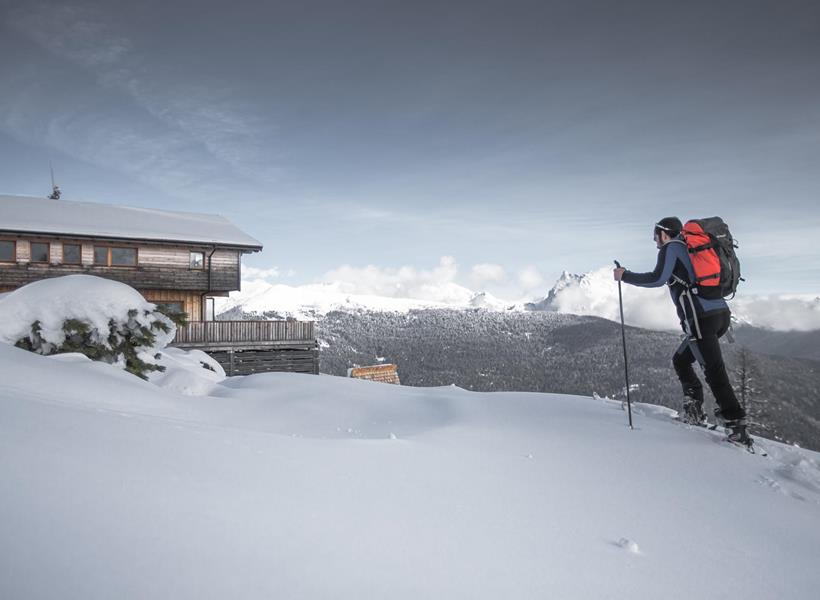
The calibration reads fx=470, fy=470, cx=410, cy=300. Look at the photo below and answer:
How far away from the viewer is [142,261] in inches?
896

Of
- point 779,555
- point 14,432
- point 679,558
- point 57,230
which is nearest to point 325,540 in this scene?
point 14,432

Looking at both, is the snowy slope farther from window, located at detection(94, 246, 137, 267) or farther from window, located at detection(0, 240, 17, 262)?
window, located at detection(0, 240, 17, 262)

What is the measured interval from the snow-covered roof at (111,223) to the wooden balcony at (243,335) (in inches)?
157

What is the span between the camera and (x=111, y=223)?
2277cm

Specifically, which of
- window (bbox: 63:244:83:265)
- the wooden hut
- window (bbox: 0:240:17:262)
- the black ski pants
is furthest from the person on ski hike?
window (bbox: 0:240:17:262)

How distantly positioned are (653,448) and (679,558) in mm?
1998

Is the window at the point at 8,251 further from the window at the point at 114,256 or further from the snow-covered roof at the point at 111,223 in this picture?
the window at the point at 114,256

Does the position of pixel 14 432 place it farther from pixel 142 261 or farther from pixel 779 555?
pixel 142 261

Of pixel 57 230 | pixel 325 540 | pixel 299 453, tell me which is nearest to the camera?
pixel 325 540

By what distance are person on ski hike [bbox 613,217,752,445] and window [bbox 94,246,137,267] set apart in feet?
77.2

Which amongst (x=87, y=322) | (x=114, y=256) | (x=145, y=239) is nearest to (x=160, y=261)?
(x=145, y=239)

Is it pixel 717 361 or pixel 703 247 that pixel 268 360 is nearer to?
pixel 717 361

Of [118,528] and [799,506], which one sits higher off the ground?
[118,528]

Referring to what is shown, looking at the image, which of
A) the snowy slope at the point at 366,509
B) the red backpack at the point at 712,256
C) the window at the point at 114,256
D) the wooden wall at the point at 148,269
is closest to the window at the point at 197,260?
the wooden wall at the point at 148,269
